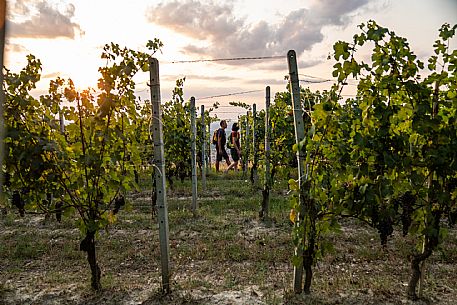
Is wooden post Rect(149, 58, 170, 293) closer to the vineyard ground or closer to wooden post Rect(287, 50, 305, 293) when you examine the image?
the vineyard ground

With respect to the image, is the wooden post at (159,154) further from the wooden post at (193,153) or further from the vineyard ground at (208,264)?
the wooden post at (193,153)

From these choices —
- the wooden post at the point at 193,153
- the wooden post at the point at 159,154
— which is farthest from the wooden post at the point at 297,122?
the wooden post at the point at 193,153

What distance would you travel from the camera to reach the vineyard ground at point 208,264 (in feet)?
13.0

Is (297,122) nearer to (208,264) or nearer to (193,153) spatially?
(208,264)

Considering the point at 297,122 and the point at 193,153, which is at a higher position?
the point at 297,122

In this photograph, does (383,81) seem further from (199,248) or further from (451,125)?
(199,248)

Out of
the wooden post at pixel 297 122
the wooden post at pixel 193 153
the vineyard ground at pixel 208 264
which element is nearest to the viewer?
the wooden post at pixel 297 122

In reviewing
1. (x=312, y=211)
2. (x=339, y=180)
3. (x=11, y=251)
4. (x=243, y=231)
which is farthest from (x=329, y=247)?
(x=11, y=251)

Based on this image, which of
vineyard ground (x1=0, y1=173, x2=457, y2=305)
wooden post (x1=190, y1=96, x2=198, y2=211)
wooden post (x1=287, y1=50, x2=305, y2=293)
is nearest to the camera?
wooden post (x1=287, y1=50, x2=305, y2=293)

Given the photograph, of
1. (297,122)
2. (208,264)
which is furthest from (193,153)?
(297,122)

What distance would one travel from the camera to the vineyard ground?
397 cm

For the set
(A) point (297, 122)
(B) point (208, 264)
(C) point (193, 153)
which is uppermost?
(A) point (297, 122)

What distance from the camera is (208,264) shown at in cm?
505

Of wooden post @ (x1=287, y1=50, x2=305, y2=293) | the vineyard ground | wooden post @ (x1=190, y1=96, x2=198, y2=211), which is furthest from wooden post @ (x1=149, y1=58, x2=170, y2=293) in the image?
wooden post @ (x1=190, y1=96, x2=198, y2=211)
